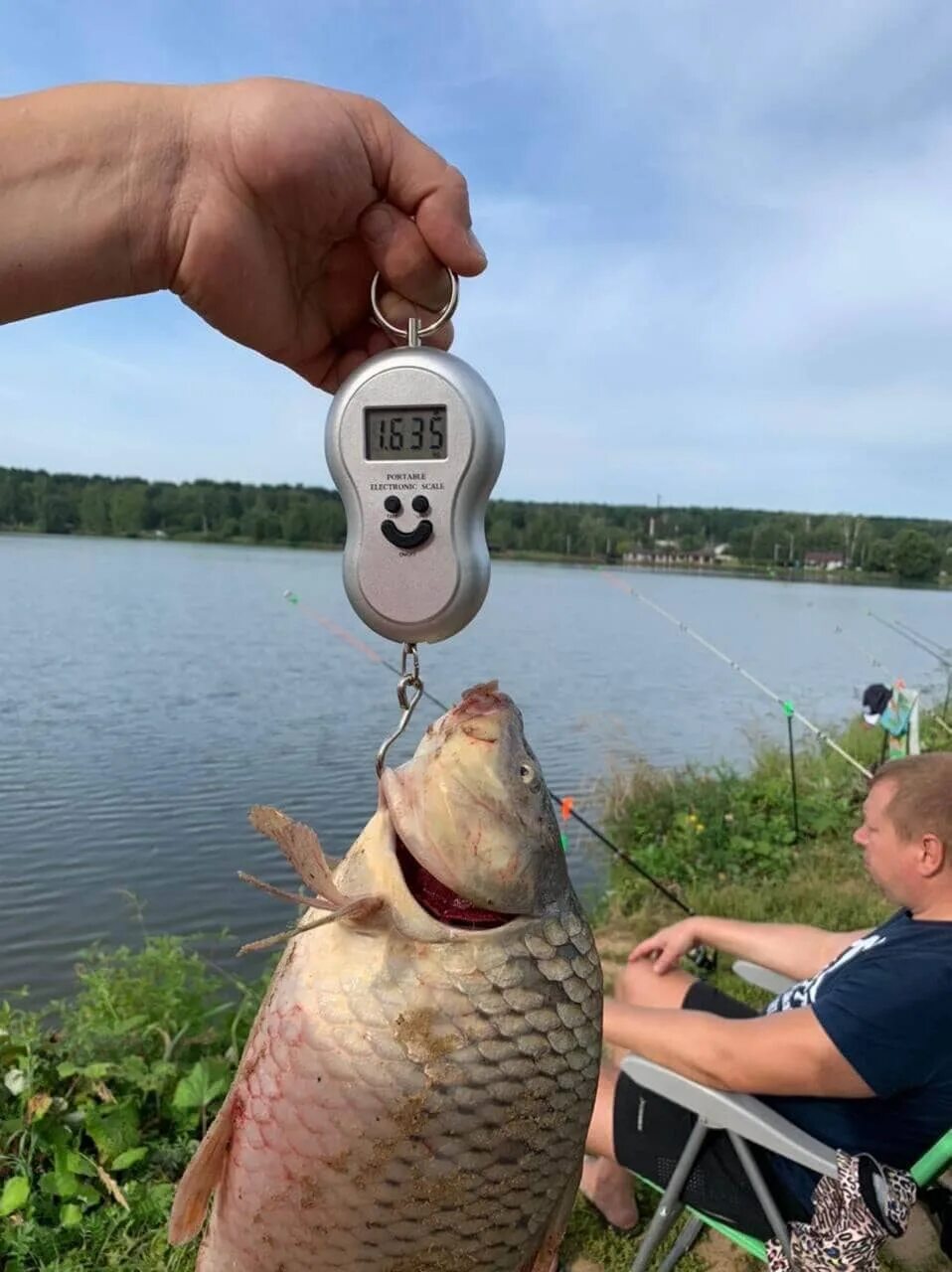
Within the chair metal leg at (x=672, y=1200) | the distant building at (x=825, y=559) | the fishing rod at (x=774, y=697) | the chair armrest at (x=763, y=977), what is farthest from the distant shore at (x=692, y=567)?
the chair metal leg at (x=672, y=1200)

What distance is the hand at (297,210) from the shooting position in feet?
5.95

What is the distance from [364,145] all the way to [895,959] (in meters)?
2.65

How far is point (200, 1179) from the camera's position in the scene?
5.43 ft

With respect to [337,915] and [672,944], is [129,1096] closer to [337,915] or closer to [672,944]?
[672,944]

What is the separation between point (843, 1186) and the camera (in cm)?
305

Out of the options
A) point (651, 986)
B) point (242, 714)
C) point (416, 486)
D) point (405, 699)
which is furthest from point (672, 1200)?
point (242, 714)

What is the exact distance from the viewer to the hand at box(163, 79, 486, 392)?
181 centimetres

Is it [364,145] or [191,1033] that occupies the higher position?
[364,145]

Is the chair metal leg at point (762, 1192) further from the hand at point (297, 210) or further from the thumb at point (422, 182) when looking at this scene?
the thumb at point (422, 182)

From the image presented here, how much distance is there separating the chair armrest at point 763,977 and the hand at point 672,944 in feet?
0.73

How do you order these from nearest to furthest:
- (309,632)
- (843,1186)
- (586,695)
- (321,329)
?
(321,329)
(843,1186)
(586,695)
(309,632)

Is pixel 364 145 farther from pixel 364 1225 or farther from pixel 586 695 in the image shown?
pixel 586 695

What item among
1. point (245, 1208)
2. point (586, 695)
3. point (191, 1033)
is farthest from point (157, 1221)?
point (586, 695)

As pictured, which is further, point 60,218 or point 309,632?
point 309,632
